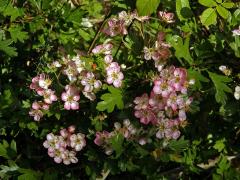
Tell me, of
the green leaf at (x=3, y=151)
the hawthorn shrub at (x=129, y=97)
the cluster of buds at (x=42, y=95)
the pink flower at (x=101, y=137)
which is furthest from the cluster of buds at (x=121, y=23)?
the green leaf at (x=3, y=151)

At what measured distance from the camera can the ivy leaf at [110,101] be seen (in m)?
2.25

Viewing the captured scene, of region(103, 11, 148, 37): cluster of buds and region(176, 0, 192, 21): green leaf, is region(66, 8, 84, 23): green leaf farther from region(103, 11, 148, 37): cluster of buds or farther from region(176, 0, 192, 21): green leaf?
region(176, 0, 192, 21): green leaf

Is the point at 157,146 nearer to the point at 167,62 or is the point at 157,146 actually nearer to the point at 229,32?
the point at 167,62

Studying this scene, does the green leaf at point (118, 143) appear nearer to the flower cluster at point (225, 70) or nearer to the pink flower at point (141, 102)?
the pink flower at point (141, 102)

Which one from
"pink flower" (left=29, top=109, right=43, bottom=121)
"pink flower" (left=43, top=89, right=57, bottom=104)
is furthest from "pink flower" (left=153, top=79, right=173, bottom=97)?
"pink flower" (left=29, top=109, right=43, bottom=121)

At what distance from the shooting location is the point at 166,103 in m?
2.19

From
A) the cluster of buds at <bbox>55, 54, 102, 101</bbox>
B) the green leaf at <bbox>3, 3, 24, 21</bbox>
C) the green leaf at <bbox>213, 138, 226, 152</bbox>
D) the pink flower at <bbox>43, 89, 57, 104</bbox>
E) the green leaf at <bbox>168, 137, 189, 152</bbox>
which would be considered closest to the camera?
the cluster of buds at <bbox>55, 54, 102, 101</bbox>

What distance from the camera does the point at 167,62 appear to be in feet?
7.64

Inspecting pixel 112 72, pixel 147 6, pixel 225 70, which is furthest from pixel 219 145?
pixel 147 6

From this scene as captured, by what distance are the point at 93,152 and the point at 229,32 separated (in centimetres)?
106

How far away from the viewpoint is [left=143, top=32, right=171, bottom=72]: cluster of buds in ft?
7.35

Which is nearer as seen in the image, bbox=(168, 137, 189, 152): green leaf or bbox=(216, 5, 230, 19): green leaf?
bbox=(216, 5, 230, 19): green leaf

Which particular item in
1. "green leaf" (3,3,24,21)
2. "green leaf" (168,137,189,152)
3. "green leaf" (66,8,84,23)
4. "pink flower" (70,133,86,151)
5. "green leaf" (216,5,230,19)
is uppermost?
"green leaf" (216,5,230,19)

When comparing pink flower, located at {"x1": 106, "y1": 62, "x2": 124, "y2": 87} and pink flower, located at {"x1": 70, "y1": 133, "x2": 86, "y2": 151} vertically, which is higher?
pink flower, located at {"x1": 106, "y1": 62, "x2": 124, "y2": 87}
